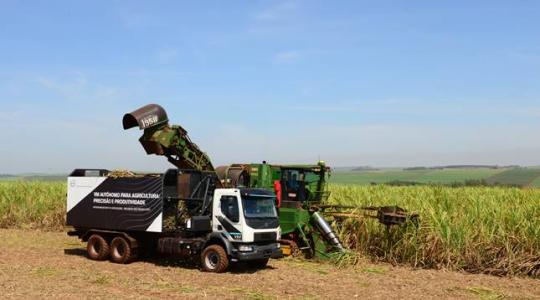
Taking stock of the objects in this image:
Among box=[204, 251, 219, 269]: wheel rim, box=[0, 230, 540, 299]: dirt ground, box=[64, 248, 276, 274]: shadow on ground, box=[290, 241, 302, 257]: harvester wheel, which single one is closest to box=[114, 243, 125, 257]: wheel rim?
box=[0, 230, 540, 299]: dirt ground

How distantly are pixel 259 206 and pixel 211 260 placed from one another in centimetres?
186

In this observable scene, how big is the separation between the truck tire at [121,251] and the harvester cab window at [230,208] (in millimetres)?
3161

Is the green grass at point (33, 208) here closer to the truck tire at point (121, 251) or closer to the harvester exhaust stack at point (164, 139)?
the truck tire at point (121, 251)

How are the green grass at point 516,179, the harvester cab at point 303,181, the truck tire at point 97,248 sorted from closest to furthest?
the truck tire at point 97,248 → the harvester cab at point 303,181 → the green grass at point 516,179

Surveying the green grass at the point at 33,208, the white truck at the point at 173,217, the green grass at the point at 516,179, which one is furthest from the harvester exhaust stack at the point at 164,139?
the green grass at the point at 516,179

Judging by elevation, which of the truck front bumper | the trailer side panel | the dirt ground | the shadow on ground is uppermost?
the trailer side panel

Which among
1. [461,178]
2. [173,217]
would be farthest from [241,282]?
[461,178]

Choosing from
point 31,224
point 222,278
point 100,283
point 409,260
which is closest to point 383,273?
point 409,260

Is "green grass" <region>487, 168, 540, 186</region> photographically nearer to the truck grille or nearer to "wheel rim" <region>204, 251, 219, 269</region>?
the truck grille

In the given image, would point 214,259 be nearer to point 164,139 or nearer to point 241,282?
point 241,282

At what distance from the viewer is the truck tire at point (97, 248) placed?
1652cm

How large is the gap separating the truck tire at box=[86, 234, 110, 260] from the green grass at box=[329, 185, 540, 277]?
22.7ft

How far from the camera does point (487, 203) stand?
17875mm

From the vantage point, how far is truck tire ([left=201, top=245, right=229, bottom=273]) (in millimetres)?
14391
